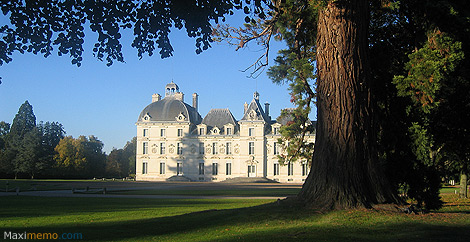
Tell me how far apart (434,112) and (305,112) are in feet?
22.7

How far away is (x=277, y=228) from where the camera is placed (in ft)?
26.7

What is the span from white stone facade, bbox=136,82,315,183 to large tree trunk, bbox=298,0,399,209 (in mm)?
51883

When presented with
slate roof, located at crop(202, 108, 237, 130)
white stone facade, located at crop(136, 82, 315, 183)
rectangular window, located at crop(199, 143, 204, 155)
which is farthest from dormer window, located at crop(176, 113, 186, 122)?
rectangular window, located at crop(199, 143, 204, 155)

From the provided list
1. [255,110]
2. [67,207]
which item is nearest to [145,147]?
[255,110]

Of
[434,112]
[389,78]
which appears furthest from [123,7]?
[434,112]

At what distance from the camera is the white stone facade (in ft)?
205

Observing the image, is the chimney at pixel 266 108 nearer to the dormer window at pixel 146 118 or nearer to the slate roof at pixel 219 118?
the slate roof at pixel 219 118

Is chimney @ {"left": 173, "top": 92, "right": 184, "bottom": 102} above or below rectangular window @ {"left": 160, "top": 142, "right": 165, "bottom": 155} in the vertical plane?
above

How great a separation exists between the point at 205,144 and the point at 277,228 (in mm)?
56848

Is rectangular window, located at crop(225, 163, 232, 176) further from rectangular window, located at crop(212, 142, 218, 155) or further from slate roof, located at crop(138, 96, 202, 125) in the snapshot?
slate roof, located at crop(138, 96, 202, 125)

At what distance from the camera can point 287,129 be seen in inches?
929

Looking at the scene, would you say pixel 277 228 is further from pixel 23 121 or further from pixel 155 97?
pixel 23 121

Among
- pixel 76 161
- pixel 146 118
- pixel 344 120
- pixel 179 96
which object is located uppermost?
pixel 179 96

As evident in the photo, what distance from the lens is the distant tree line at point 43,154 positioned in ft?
192
